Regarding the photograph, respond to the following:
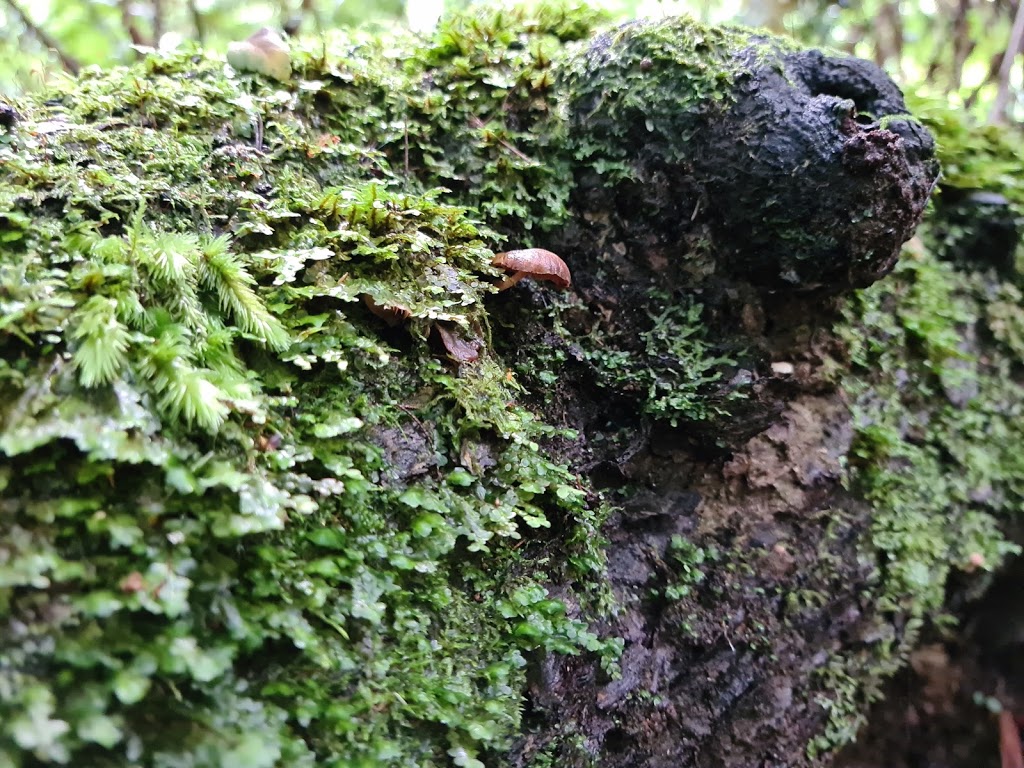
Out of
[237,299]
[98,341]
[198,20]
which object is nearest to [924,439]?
[237,299]

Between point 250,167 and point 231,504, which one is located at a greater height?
point 250,167

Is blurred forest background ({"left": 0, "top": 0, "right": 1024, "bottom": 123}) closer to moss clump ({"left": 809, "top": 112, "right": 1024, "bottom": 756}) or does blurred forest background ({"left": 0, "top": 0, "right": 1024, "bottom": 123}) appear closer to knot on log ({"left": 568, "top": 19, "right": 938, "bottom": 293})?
moss clump ({"left": 809, "top": 112, "right": 1024, "bottom": 756})

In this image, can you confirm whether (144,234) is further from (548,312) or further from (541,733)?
(541,733)

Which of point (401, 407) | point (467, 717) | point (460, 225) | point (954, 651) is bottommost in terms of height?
point (954, 651)

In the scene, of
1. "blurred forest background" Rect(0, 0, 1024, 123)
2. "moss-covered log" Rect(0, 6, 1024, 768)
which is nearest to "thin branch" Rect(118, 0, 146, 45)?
"blurred forest background" Rect(0, 0, 1024, 123)

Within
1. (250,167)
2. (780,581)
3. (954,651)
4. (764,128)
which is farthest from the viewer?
(954,651)

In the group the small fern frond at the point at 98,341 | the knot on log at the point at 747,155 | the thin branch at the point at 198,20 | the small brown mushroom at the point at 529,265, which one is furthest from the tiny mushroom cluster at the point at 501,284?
the thin branch at the point at 198,20

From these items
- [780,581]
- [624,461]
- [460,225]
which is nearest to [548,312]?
[460,225]

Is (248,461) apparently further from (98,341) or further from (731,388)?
(731,388)
